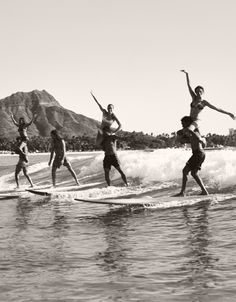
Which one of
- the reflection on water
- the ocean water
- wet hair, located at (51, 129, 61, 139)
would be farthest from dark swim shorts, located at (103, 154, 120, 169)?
the reflection on water

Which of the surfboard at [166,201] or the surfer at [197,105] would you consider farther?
the surfer at [197,105]

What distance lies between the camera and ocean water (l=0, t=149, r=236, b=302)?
473cm

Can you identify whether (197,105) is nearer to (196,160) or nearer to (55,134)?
(196,160)

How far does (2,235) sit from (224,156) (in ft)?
28.2

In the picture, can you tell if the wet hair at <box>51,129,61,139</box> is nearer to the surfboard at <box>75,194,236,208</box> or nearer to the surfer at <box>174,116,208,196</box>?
the surfboard at <box>75,194,236,208</box>

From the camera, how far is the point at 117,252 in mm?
6230

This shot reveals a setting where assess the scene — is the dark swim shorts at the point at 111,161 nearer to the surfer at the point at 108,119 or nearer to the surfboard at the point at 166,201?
the surfer at the point at 108,119

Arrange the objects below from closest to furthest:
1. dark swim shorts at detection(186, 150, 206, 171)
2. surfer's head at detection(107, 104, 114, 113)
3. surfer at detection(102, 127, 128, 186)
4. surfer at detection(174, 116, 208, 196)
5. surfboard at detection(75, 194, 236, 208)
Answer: surfboard at detection(75, 194, 236, 208), surfer at detection(174, 116, 208, 196), dark swim shorts at detection(186, 150, 206, 171), surfer's head at detection(107, 104, 114, 113), surfer at detection(102, 127, 128, 186)

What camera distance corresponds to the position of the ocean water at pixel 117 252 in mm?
4727

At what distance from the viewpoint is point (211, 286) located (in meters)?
4.70

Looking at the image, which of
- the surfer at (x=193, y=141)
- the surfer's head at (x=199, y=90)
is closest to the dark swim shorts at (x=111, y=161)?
the surfer at (x=193, y=141)

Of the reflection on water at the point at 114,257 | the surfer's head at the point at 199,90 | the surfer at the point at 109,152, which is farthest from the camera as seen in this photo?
the surfer at the point at 109,152

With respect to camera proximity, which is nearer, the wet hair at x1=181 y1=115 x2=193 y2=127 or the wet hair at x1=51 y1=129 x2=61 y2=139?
the wet hair at x1=181 y1=115 x2=193 y2=127

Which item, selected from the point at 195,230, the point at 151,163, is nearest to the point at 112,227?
the point at 195,230
